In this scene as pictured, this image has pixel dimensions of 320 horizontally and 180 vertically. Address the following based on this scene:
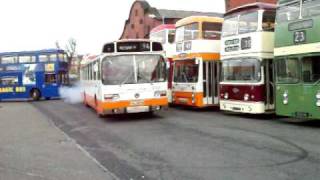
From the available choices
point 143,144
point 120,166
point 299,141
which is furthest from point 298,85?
point 120,166

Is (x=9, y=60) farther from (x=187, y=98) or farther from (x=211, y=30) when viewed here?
(x=211, y=30)

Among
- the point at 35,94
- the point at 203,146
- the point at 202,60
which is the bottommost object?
the point at 203,146

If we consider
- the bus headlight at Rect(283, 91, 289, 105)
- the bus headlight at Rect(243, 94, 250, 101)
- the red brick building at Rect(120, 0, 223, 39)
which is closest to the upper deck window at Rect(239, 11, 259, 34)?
the bus headlight at Rect(243, 94, 250, 101)

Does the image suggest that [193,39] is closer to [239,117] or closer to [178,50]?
[178,50]

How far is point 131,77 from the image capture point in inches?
738

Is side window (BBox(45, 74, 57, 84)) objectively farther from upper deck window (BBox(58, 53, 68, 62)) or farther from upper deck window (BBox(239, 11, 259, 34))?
upper deck window (BBox(239, 11, 259, 34))

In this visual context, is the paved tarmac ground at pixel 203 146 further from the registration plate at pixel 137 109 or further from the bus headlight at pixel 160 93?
the bus headlight at pixel 160 93

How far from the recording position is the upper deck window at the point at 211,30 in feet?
73.4

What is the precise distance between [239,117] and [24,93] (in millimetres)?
23966

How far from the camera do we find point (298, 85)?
1568 centimetres

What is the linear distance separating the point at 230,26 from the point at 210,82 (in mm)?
3316

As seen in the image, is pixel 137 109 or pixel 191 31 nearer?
pixel 137 109

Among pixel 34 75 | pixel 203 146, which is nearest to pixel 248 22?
pixel 203 146

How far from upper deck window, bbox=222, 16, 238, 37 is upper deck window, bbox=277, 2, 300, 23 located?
2.86 metres
